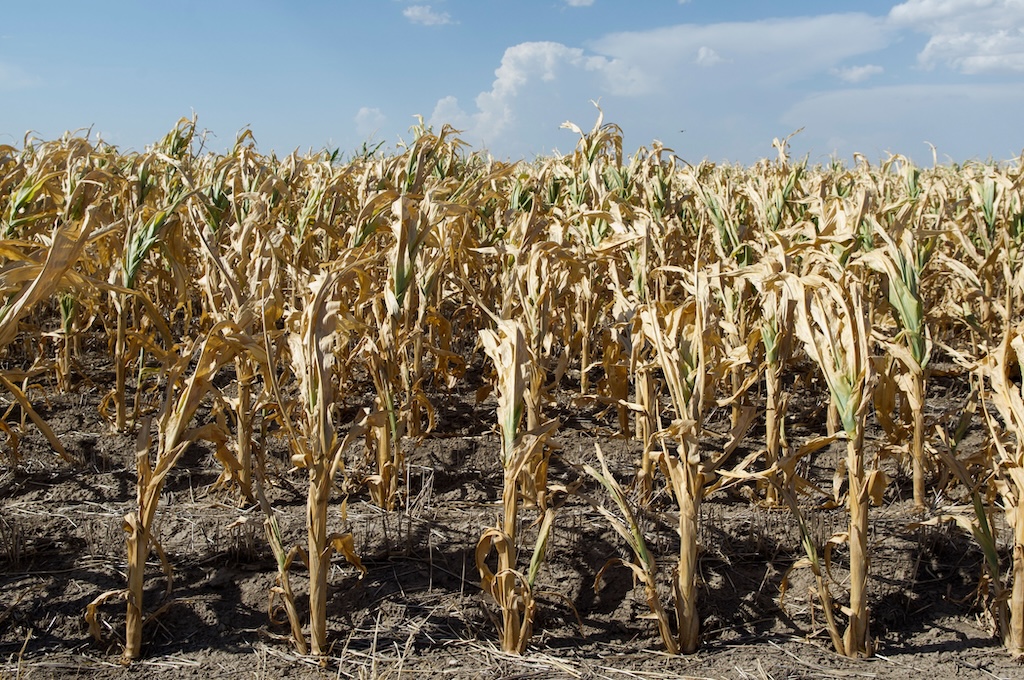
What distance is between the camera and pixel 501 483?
301 cm

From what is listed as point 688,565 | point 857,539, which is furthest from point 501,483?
point 857,539

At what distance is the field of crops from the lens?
6.27 ft

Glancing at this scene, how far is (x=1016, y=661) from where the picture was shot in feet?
6.51

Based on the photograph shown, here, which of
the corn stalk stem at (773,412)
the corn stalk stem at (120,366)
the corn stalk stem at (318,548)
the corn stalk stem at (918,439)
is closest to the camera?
the corn stalk stem at (318,548)

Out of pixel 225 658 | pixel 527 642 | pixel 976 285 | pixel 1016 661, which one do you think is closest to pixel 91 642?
pixel 225 658

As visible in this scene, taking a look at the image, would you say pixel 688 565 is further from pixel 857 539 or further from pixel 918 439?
pixel 918 439

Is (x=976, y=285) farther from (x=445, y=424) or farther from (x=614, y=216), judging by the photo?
(x=445, y=424)

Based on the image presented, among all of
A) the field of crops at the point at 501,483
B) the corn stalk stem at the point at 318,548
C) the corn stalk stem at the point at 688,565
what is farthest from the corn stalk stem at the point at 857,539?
the corn stalk stem at the point at 318,548

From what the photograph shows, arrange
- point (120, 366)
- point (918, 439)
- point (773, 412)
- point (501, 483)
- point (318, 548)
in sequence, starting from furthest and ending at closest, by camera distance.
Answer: point (120, 366), point (501, 483), point (773, 412), point (918, 439), point (318, 548)

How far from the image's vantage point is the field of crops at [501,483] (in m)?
1.91

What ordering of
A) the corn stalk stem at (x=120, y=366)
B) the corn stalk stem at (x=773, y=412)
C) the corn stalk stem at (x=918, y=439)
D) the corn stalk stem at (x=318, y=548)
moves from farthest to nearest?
the corn stalk stem at (x=120, y=366) → the corn stalk stem at (x=773, y=412) → the corn stalk stem at (x=918, y=439) → the corn stalk stem at (x=318, y=548)

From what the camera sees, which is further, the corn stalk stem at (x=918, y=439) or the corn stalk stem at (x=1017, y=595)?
the corn stalk stem at (x=918, y=439)

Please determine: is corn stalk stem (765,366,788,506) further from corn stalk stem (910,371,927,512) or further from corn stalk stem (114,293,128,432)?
corn stalk stem (114,293,128,432)

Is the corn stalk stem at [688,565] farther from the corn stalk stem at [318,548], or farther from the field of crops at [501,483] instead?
the corn stalk stem at [318,548]
